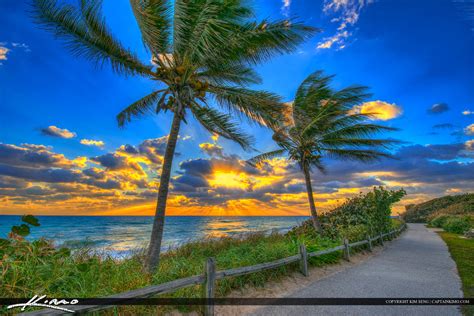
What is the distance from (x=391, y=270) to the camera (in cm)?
800

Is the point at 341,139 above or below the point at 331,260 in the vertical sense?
above

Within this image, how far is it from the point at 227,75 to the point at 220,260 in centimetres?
584

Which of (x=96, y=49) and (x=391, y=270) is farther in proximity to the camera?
(x=391, y=270)

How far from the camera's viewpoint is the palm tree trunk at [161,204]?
20.2 feet

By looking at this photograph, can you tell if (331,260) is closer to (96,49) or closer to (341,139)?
(341,139)

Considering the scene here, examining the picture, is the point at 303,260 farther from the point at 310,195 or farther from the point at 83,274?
the point at 310,195

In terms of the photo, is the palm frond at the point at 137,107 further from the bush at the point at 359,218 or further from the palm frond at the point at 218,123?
the bush at the point at 359,218

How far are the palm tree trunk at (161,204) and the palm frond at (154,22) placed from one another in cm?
188

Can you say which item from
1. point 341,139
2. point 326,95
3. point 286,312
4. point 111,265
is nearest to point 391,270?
point 286,312

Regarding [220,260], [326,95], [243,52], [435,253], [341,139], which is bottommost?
[435,253]

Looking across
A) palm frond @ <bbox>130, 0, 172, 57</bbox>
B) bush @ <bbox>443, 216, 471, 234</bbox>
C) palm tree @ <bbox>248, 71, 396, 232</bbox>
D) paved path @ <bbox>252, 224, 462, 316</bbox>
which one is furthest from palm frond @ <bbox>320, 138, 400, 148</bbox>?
bush @ <bbox>443, 216, 471, 234</bbox>

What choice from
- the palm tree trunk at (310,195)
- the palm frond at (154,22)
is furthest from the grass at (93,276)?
the palm tree trunk at (310,195)

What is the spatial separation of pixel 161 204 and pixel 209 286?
2.93 m

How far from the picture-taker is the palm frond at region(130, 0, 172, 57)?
5992mm
